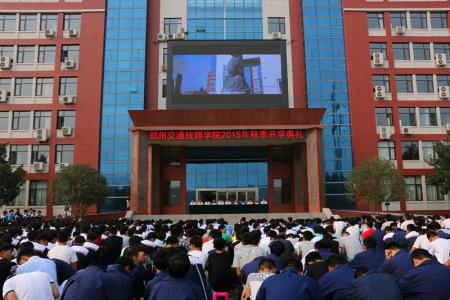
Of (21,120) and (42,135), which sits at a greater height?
(21,120)

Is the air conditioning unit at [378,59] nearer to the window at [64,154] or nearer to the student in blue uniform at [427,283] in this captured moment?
the window at [64,154]

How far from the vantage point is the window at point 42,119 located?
3034cm

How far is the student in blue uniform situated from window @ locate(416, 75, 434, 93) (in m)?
30.6

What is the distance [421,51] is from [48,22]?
28.4 meters

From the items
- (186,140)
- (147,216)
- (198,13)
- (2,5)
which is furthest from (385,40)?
(2,5)

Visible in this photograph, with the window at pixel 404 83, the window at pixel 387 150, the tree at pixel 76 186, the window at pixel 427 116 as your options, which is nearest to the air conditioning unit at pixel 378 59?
the window at pixel 404 83

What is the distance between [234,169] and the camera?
30094mm

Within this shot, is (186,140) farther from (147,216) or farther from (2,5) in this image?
(2,5)

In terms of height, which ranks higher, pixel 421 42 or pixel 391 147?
pixel 421 42

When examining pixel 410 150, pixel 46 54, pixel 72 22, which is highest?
pixel 72 22

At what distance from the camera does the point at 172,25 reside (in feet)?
107

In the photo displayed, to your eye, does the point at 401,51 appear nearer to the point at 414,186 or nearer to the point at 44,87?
the point at 414,186

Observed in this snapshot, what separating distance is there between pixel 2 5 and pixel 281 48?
2154 centimetres

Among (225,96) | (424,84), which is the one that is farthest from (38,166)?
(424,84)
